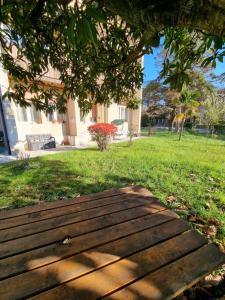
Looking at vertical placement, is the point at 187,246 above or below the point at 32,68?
below

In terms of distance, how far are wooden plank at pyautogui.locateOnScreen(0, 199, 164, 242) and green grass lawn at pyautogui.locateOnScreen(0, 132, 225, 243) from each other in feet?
4.44

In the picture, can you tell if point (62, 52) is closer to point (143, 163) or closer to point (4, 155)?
point (143, 163)

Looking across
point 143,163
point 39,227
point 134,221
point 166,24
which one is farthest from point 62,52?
point 143,163

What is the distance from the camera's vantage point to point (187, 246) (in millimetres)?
1505

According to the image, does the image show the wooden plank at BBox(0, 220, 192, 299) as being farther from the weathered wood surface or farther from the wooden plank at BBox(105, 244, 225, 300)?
the wooden plank at BBox(105, 244, 225, 300)

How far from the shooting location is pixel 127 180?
15.4 ft

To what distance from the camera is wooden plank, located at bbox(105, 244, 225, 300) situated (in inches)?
42.6

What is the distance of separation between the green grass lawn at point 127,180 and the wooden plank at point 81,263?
1.56m

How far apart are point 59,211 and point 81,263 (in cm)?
93

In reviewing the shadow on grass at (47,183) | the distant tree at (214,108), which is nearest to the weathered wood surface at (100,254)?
the shadow on grass at (47,183)

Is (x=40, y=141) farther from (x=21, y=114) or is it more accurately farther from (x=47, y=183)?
(x=47, y=183)

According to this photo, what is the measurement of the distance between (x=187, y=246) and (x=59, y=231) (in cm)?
124

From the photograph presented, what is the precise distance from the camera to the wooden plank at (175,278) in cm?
108

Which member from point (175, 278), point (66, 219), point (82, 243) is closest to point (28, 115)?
point (66, 219)
